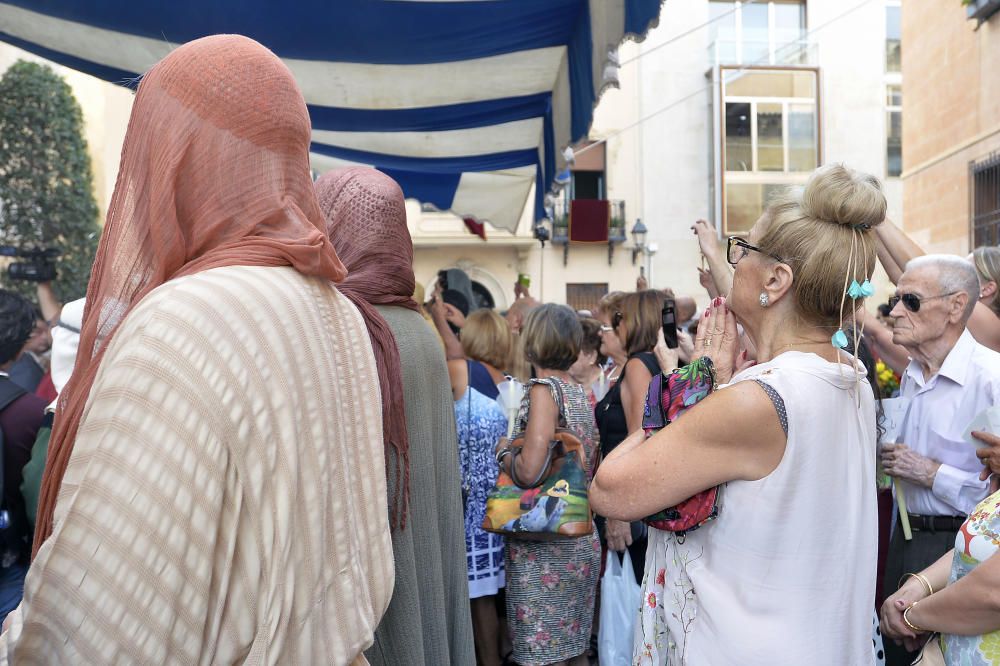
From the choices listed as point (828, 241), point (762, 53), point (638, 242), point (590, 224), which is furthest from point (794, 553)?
point (762, 53)

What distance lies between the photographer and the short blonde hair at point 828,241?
6.02 feet

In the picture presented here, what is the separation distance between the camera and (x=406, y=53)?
13.9 ft

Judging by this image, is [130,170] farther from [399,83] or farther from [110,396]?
[399,83]

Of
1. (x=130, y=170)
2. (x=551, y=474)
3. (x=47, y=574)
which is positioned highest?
(x=130, y=170)

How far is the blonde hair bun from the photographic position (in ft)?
6.02

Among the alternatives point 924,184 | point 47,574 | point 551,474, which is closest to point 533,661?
point 551,474

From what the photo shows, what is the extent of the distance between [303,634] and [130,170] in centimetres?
76

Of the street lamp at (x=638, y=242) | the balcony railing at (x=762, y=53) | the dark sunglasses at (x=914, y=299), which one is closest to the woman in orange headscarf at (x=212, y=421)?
the dark sunglasses at (x=914, y=299)

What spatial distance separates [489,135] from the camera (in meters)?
5.43

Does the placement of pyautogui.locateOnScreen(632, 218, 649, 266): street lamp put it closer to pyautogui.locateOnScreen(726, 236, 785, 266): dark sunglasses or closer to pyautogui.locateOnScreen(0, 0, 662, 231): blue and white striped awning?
pyautogui.locateOnScreen(0, 0, 662, 231): blue and white striped awning

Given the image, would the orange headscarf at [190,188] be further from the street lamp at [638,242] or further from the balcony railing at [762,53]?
the balcony railing at [762,53]

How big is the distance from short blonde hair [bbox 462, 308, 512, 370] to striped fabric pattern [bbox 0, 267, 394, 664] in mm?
3513

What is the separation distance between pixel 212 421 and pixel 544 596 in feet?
9.48

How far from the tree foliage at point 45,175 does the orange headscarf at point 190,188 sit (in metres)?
16.5
